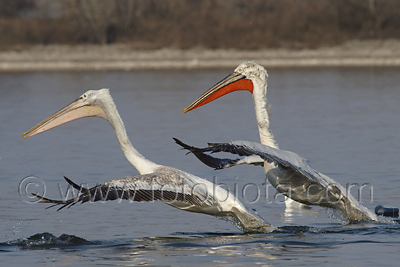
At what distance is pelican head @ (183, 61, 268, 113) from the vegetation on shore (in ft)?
84.4

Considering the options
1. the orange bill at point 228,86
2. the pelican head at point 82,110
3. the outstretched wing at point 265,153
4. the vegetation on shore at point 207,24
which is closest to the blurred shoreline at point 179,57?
the vegetation on shore at point 207,24

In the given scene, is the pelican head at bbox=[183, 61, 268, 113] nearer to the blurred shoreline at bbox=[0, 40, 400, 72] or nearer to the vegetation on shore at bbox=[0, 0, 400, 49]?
the blurred shoreline at bbox=[0, 40, 400, 72]

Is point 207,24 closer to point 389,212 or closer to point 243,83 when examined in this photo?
point 243,83

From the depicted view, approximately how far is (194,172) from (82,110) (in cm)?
272

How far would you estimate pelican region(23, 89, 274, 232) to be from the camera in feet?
19.9

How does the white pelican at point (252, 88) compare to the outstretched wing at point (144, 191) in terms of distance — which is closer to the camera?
the outstretched wing at point (144, 191)

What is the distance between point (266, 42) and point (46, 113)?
18.9 metres

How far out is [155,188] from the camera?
6.34m

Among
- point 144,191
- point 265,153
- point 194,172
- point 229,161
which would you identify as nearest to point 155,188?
point 144,191

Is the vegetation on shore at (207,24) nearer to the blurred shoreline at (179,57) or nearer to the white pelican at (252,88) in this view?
the blurred shoreline at (179,57)

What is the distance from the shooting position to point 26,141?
42.4 ft

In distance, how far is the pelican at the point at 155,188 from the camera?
607 centimetres

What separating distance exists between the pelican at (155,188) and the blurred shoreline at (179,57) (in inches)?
947

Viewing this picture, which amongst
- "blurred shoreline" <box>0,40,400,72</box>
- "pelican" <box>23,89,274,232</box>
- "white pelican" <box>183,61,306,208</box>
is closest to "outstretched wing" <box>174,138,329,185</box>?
"pelican" <box>23,89,274,232</box>
